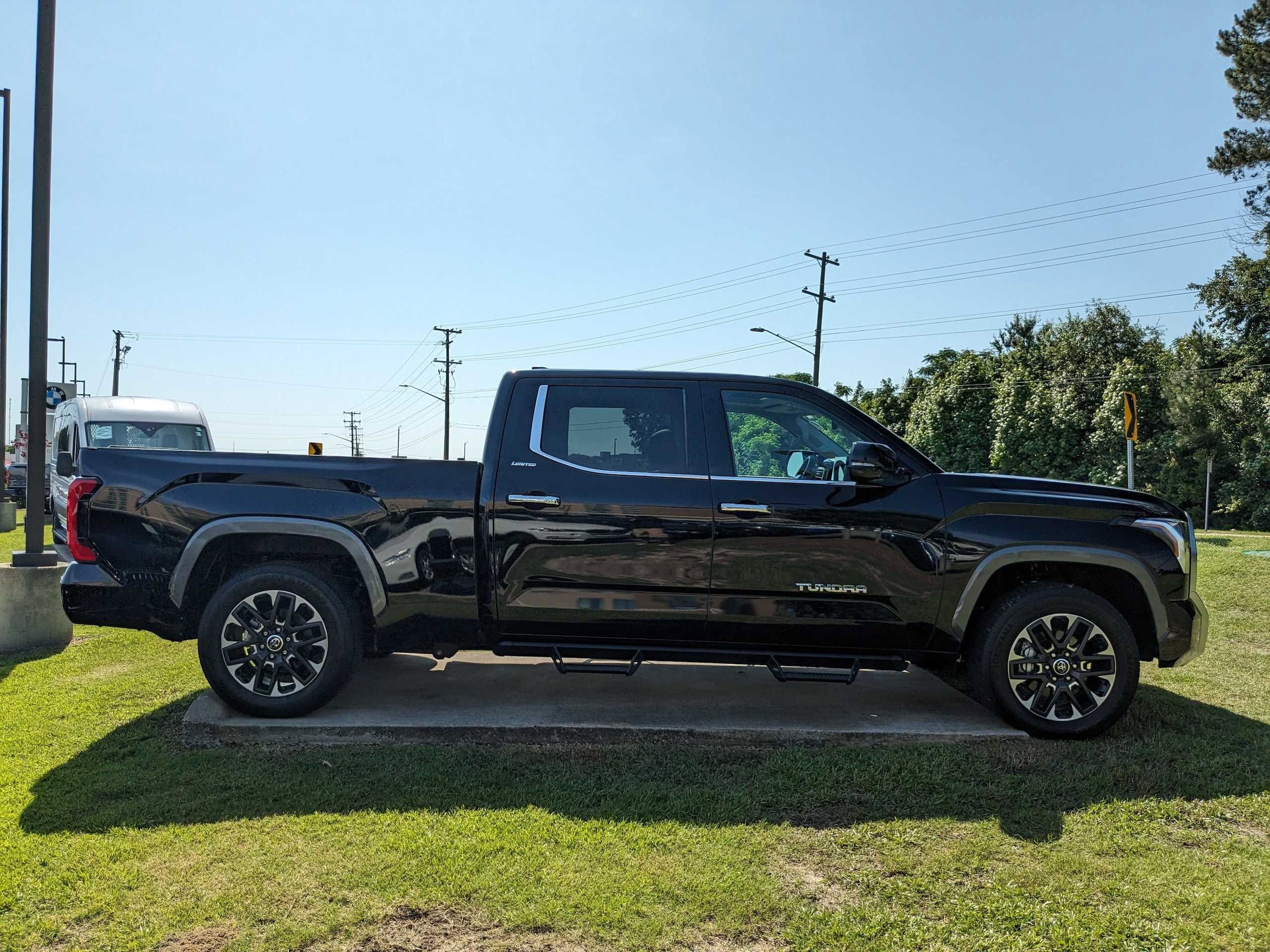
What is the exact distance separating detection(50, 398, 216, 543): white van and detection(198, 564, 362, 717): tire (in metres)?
10.7

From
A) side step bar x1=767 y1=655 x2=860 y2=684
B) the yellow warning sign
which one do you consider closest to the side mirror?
side step bar x1=767 y1=655 x2=860 y2=684

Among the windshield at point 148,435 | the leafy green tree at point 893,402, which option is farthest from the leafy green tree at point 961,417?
the windshield at point 148,435

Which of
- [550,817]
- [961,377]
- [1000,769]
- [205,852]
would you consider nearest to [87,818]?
[205,852]

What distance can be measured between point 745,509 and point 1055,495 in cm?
176

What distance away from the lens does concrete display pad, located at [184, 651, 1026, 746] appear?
5035 mm

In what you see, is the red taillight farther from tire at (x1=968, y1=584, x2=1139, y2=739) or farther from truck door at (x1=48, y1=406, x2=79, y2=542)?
truck door at (x1=48, y1=406, x2=79, y2=542)

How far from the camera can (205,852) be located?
142 inches

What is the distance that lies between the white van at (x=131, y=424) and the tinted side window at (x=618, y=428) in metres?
11.4

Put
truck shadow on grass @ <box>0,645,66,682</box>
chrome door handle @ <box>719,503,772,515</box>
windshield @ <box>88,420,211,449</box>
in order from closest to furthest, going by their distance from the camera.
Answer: chrome door handle @ <box>719,503,772,515</box>, truck shadow on grass @ <box>0,645,66,682</box>, windshield @ <box>88,420,211,449</box>

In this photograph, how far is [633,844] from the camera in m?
3.73

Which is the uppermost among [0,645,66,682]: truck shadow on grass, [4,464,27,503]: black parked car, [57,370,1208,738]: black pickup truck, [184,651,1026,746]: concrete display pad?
[57,370,1208,738]: black pickup truck

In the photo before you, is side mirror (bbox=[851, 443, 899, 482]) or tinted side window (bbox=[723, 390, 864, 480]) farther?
tinted side window (bbox=[723, 390, 864, 480])

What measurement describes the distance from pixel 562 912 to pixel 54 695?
4284 mm

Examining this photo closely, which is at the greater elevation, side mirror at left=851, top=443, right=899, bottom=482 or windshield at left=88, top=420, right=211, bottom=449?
side mirror at left=851, top=443, right=899, bottom=482
